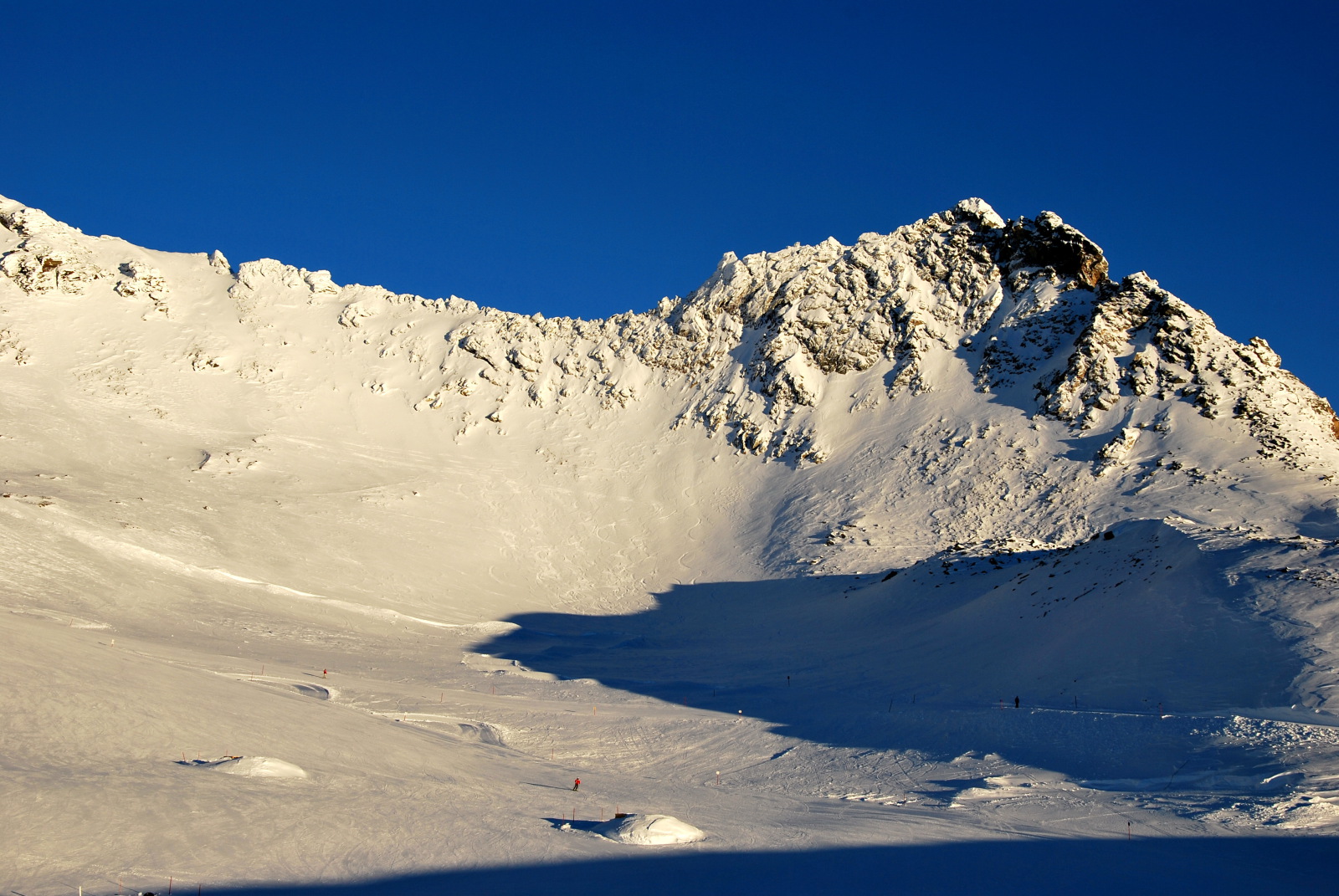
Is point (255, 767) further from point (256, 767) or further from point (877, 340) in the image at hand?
point (877, 340)

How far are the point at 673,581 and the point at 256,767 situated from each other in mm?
40746

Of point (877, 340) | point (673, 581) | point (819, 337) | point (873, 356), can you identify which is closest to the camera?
point (673, 581)

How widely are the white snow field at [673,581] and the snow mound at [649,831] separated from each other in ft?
1.41

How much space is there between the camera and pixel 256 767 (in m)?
17.0

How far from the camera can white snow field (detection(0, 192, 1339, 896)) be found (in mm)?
15188

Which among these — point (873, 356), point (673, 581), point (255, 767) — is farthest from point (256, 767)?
point (873, 356)

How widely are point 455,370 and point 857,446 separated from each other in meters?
37.3

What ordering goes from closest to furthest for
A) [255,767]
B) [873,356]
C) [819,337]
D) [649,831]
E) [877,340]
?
[649,831] < [255,767] < [873,356] < [877,340] < [819,337]

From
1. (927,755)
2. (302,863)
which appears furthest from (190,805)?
(927,755)

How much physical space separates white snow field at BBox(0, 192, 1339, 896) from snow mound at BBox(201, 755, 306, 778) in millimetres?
110

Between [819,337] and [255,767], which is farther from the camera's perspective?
[819,337]

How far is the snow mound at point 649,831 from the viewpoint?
15.1 m

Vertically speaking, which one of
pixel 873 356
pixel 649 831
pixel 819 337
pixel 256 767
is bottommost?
pixel 649 831

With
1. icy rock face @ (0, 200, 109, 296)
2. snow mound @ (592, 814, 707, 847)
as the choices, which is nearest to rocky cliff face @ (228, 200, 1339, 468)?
icy rock face @ (0, 200, 109, 296)
